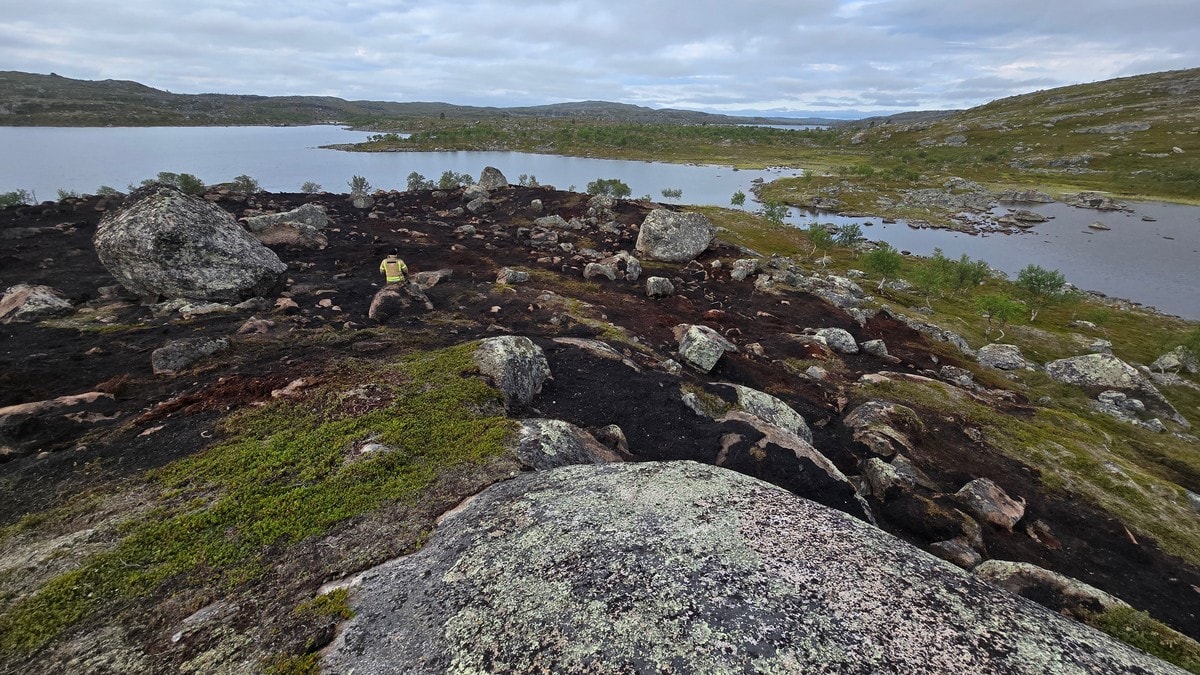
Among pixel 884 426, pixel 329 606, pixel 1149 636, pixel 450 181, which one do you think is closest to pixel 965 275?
pixel 884 426

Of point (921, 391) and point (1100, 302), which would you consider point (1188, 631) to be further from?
point (1100, 302)

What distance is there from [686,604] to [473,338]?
16.7m

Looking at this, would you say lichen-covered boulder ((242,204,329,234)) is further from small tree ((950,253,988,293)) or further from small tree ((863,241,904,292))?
small tree ((950,253,988,293))

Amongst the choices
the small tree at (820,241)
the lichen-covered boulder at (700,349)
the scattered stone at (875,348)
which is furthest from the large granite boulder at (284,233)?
the small tree at (820,241)

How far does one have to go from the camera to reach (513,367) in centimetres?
1836

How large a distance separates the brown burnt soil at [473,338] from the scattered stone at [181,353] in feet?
2.19

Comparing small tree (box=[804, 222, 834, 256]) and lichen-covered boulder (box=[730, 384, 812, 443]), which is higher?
small tree (box=[804, 222, 834, 256])

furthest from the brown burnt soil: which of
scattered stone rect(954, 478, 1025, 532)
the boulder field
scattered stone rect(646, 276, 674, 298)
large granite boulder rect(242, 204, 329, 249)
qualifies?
large granite boulder rect(242, 204, 329, 249)

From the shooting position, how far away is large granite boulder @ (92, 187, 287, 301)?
83.8 feet

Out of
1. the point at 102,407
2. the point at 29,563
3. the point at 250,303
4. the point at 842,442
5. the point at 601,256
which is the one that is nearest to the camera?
the point at 29,563

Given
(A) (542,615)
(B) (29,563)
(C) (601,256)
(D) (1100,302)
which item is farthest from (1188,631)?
(D) (1100,302)

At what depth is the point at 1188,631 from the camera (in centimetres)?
1509

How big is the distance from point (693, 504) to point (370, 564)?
23.2ft

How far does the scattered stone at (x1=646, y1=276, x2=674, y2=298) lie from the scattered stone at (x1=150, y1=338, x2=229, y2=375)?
30.0 m
